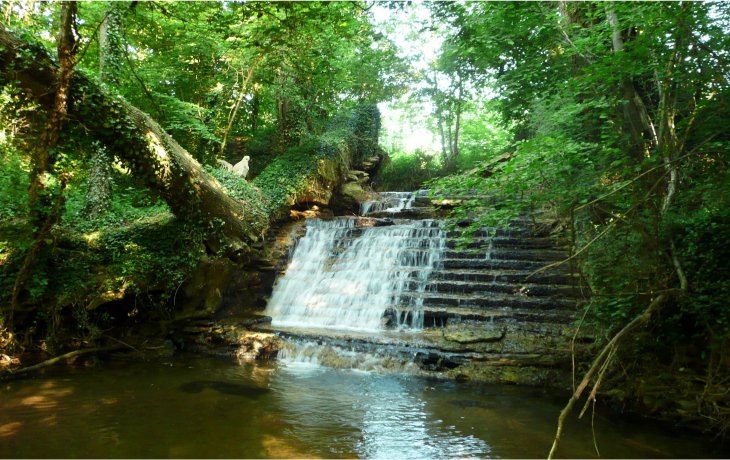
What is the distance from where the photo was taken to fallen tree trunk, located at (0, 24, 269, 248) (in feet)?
18.0

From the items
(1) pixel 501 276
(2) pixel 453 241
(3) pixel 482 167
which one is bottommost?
(1) pixel 501 276

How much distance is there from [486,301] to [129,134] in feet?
24.0

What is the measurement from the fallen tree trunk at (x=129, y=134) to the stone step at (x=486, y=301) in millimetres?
4307

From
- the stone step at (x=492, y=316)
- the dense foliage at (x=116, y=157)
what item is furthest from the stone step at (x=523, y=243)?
the dense foliage at (x=116, y=157)

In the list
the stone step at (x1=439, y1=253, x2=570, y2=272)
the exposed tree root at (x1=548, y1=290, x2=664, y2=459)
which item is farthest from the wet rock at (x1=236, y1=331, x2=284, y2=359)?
the exposed tree root at (x1=548, y1=290, x2=664, y2=459)

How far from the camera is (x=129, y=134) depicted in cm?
658

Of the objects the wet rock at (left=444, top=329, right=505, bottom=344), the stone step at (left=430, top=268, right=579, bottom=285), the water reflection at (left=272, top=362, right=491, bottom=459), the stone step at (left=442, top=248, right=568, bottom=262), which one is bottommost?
the water reflection at (left=272, top=362, right=491, bottom=459)

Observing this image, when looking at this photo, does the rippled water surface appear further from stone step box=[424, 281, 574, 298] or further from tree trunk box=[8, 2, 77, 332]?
stone step box=[424, 281, 574, 298]

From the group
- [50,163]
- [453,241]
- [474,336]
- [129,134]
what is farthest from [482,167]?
[50,163]

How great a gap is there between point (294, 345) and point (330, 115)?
11549 millimetres

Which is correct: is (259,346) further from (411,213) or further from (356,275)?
(411,213)

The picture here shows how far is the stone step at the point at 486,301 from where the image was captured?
758 cm

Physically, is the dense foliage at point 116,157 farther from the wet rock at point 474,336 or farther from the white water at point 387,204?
the wet rock at point 474,336

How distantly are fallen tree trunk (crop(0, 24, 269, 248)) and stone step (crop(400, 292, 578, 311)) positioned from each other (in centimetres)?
431
